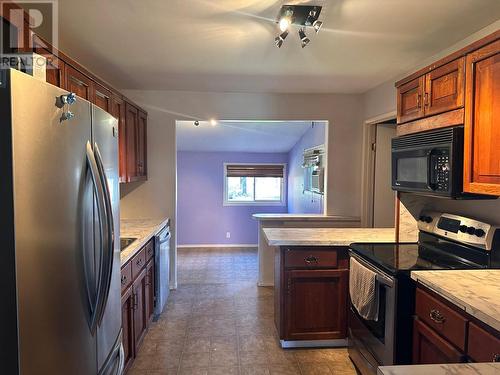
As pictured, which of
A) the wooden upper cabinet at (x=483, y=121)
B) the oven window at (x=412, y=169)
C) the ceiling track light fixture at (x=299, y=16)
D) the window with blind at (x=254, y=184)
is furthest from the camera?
the window with blind at (x=254, y=184)

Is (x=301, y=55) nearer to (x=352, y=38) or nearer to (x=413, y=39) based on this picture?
(x=352, y=38)

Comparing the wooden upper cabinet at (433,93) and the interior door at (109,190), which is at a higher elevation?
the wooden upper cabinet at (433,93)

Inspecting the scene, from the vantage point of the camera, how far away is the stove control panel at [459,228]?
5.84 ft

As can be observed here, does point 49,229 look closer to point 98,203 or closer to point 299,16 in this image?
point 98,203

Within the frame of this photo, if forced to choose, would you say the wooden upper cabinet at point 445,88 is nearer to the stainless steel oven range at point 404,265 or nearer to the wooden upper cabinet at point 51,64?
the stainless steel oven range at point 404,265

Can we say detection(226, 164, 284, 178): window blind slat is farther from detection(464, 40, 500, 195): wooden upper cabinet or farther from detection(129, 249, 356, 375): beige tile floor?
detection(464, 40, 500, 195): wooden upper cabinet

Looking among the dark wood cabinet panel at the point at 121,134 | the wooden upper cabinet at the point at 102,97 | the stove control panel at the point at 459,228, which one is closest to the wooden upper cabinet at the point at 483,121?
the stove control panel at the point at 459,228

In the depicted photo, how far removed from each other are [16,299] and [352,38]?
2197 mm

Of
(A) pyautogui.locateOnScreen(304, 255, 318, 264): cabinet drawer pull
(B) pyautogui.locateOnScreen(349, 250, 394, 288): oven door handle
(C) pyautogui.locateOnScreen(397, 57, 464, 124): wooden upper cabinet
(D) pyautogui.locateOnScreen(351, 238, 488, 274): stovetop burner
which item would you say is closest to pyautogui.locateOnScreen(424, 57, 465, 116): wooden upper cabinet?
(C) pyautogui.locateOnScreen(397, 57, 464, 124): wooden upper cabinet

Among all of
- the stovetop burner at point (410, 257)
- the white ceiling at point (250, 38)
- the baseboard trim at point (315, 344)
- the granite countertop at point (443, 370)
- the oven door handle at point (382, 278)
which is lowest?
the baseboard trim at point (315, 344)

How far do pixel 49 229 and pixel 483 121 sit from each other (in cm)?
191

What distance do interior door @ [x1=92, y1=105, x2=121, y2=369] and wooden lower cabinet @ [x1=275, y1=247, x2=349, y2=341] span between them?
1.32m

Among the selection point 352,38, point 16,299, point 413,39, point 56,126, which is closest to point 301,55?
point 352,38

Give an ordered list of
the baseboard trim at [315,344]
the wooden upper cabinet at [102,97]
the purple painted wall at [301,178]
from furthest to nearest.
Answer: the purple painted wall at [301,178]
the baseboard trim at [315,344]
the wooden upper cabinet at [102,97]
